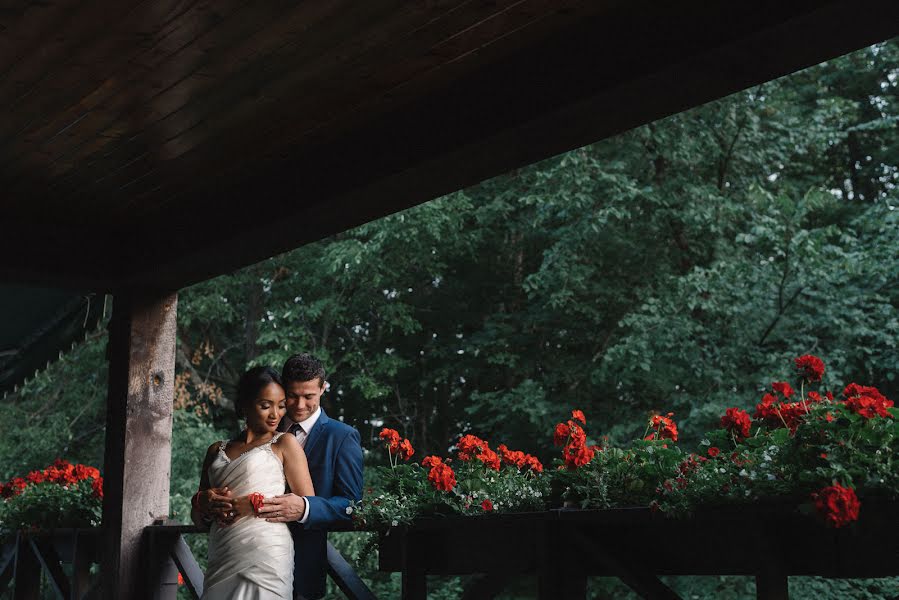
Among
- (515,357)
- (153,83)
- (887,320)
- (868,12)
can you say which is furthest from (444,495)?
(515,357)

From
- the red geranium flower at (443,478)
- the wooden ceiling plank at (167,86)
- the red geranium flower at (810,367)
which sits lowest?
the red geranium flower at (443,478)

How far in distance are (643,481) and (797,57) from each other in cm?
108

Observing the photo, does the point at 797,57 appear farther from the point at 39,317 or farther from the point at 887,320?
the point at 887,320

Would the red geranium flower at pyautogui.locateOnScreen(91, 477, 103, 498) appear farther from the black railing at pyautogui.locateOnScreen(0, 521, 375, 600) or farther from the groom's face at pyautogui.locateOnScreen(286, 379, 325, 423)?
the groom's face at pyautogui.locateOnScreen(286, 379, 325, 423)

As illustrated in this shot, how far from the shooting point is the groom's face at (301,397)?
3.10 metres

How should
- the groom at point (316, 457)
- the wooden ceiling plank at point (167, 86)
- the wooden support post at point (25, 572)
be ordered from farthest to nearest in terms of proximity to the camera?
the wooden support post at point (25, 572) → the groom at point (316, 457) → the wooden ceiling plank at point (167, 86)

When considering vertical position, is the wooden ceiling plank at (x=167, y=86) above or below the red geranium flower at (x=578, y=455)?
above

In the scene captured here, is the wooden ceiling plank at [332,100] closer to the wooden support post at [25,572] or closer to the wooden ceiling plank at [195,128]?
the wooden ceiling plank at [195,128]

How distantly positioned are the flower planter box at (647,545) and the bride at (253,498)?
36cm

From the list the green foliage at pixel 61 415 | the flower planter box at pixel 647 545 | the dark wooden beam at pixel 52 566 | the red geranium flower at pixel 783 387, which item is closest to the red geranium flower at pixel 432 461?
the flower planter box at pixel 647 545

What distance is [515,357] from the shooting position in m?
10.5

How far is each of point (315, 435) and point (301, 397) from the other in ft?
0.43

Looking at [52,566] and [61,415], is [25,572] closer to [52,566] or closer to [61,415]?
[52,566]

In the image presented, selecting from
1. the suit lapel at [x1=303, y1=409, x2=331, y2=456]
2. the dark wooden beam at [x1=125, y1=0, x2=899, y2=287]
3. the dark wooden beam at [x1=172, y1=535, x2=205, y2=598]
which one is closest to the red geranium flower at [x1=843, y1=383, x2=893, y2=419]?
the dark wooden beam at [x1=125, y1=0, x2=899, y2=287]
